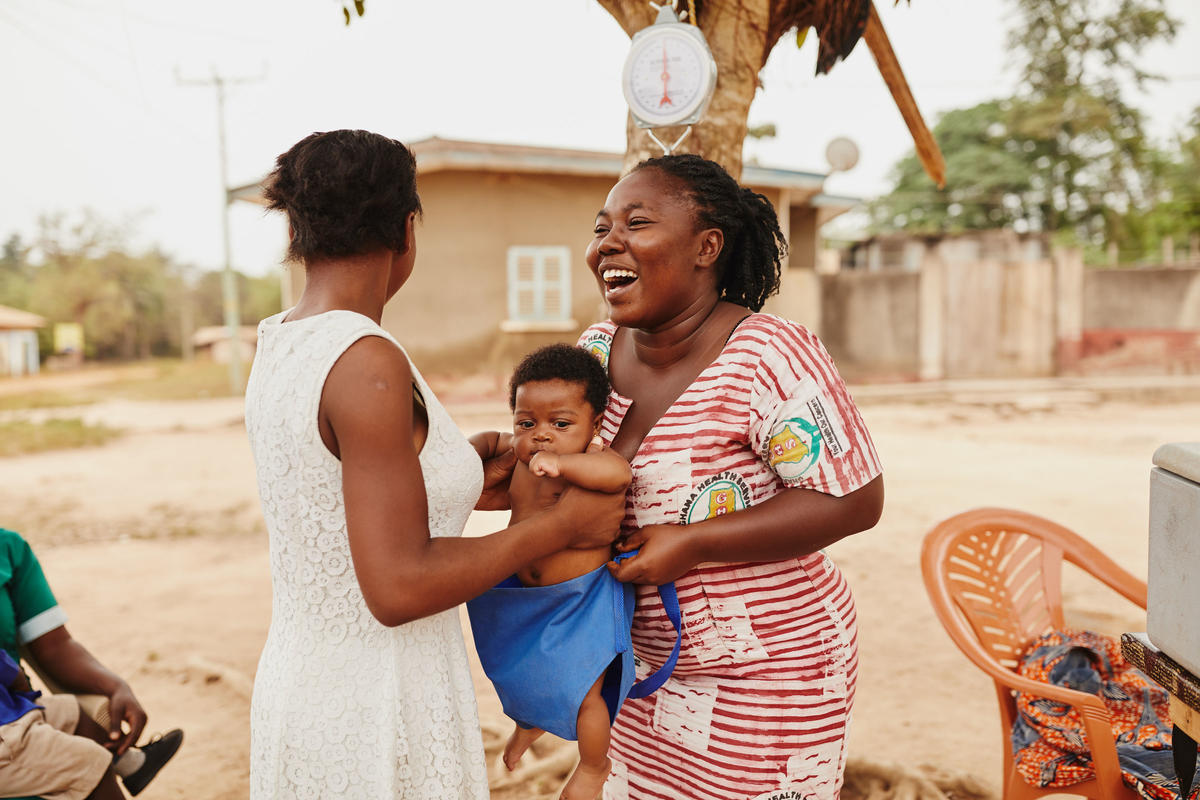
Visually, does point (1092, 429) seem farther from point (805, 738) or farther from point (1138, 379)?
point (805, 738)

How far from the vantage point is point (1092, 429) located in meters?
11.7

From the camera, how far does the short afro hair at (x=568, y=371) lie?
178 cm

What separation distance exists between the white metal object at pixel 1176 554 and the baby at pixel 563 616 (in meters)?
0.92

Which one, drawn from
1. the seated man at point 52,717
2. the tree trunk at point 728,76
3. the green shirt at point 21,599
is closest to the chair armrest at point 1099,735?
the tree trunk at point 728,76

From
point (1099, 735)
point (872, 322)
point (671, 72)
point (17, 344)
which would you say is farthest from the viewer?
point (17, 344)

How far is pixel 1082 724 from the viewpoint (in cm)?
224

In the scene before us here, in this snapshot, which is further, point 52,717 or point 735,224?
point 52,717

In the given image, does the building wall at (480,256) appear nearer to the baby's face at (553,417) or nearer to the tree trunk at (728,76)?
the tree trunk at (728,76)

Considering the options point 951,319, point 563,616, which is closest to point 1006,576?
point 563,616

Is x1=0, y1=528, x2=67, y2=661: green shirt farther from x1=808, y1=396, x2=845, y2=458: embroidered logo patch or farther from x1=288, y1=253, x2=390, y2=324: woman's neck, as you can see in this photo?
x1=808, y1=396, x2=845, y2=458: embroidered logo patch

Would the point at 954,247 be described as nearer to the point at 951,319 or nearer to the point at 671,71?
the point at 951,319

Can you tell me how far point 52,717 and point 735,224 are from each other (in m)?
2.14

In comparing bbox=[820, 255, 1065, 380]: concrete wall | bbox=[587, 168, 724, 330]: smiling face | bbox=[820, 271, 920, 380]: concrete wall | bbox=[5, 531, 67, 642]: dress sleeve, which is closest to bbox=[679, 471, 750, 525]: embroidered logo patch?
bbox=[587, 168, 724, 330]: smiling face

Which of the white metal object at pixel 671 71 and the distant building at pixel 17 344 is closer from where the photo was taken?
the white metal object at pixel 671 71
